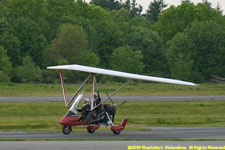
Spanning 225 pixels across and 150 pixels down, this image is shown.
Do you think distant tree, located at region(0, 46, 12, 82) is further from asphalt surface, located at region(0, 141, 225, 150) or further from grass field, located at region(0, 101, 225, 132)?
asphalt surface, located at region(0, 141, 225, 150)

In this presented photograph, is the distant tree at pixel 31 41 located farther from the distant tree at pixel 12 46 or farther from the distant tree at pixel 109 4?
the distant tree at pixel 109 4

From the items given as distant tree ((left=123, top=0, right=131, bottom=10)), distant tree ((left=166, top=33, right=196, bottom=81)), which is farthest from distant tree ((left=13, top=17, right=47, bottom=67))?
distant tree ((left=123, top=0, right=131, bottom=10))

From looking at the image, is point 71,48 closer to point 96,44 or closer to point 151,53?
point 96,44

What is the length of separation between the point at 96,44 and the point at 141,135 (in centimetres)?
6831

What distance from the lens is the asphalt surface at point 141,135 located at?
2261cm

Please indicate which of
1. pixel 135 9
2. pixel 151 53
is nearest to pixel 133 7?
pixel 135 9

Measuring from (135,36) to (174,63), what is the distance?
11608 millimetres

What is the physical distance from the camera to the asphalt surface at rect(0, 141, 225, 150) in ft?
60.5

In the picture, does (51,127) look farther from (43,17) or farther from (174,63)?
(43,17)

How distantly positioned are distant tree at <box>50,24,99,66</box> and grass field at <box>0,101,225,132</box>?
35.1 meters

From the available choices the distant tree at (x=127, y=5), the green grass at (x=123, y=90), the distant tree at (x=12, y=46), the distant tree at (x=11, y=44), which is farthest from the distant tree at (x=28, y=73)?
the distant tree at (x=127, y=5)

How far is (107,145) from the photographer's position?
1930cm

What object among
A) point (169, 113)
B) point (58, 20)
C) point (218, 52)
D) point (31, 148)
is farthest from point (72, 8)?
point (31, 148)

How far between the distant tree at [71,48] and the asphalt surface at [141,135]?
52055 mm
